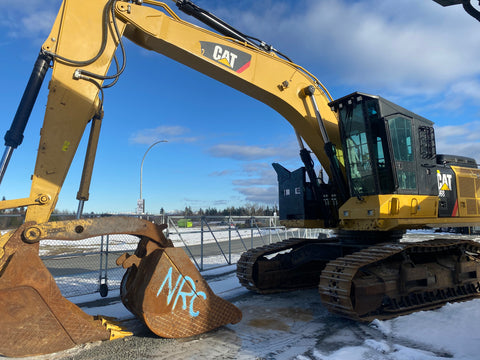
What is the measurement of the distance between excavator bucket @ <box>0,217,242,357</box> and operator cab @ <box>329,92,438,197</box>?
11.1ft

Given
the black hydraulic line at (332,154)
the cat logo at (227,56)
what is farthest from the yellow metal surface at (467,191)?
the cat logo at (227,56)

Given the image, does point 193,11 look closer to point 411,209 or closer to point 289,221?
point 289,221

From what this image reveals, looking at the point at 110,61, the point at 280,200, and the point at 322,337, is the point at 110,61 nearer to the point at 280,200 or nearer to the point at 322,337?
→ the point at 322,337

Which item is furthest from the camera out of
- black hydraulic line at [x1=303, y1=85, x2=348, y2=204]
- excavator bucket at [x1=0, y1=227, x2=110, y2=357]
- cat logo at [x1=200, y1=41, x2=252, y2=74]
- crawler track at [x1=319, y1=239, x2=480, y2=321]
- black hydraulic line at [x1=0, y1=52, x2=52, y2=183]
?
black hydraulic line at [x1=303, y1=85, x2=348, y2=204]

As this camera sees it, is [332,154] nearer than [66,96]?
No

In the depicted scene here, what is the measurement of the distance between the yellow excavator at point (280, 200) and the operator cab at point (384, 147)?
2 centimetres

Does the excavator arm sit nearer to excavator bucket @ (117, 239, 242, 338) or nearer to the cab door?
the cab door

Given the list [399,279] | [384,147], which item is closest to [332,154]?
[384,147]

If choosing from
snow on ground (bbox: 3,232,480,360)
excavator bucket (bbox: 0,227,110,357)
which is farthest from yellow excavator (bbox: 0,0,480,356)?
snow on ground (bbox: 3,232,480,360)

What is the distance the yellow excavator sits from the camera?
425 cm

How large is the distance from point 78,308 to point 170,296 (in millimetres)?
1177

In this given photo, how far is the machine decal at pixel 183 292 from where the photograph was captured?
185 inches

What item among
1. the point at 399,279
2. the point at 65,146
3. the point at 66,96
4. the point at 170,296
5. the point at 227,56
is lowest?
the point at 399,279

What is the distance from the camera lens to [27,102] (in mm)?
4320
